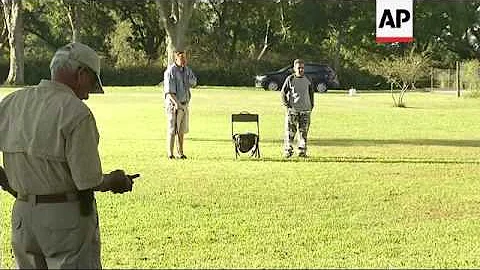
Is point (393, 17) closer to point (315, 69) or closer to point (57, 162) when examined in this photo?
point (57, 162)

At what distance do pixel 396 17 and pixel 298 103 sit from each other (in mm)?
2541

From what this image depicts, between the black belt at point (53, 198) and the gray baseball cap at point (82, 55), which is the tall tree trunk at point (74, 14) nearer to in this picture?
the gray baseball cap at point (82, 55)

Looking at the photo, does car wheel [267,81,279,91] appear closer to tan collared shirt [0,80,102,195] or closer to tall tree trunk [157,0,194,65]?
tall tree trunk [157,0,194,65]

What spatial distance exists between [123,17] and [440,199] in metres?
53.1

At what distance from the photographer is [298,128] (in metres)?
14.9

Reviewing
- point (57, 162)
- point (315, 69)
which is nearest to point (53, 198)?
point (57, 162)

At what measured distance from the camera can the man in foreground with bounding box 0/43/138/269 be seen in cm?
384

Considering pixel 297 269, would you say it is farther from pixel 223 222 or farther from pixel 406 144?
pixel 406 144

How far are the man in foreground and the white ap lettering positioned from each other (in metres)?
9.26

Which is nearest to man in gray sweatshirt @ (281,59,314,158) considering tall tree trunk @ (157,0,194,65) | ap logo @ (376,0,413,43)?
ap logo @ (376,0,413,43)

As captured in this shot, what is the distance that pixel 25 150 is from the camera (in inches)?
154

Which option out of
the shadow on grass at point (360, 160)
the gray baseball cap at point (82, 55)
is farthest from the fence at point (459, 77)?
the gray baseball cap at point (82, 55)

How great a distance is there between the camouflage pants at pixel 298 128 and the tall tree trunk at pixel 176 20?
27.3m

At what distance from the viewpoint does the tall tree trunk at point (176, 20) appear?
42406mm
